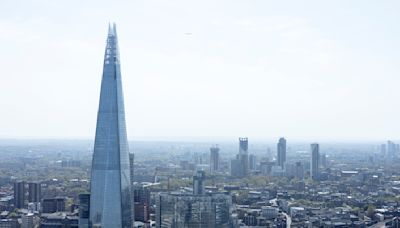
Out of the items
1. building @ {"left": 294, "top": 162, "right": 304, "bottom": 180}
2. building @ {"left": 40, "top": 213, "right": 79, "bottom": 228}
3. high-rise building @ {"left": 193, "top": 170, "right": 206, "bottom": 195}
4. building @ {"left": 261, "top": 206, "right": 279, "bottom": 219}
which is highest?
high-rise building @ {"left": 193, "top": 170, "right": 206, "bottom": 195}

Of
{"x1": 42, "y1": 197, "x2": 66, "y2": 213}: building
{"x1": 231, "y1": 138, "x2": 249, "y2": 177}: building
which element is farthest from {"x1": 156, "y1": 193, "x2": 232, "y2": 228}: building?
{"x1": 231, "y1": 138, "x2": 249, "y2": 177}: building

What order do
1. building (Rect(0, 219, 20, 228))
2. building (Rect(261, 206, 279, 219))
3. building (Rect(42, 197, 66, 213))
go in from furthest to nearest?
building (Rect(261, 206, 279, 219)) → building (Rect(42, 197, 66, 213)) → building (Rect(0, 219, 20, 228))

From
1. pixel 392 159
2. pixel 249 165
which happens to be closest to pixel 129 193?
pixel 249 165

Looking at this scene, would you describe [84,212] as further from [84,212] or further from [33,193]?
[33,193]

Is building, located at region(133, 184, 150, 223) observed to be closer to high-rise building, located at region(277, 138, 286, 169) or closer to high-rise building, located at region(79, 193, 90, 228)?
high-rise building, located at region(79, 193, 90, 228)

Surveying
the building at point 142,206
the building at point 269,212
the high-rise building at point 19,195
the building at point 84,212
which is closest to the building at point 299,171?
the building at point 269,212

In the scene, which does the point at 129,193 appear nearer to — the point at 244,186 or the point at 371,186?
the point at 244,186

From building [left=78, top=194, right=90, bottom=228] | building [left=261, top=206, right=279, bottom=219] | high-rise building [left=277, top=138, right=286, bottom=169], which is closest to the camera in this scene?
building [left=78, top=194, right=90, bottom=228]
